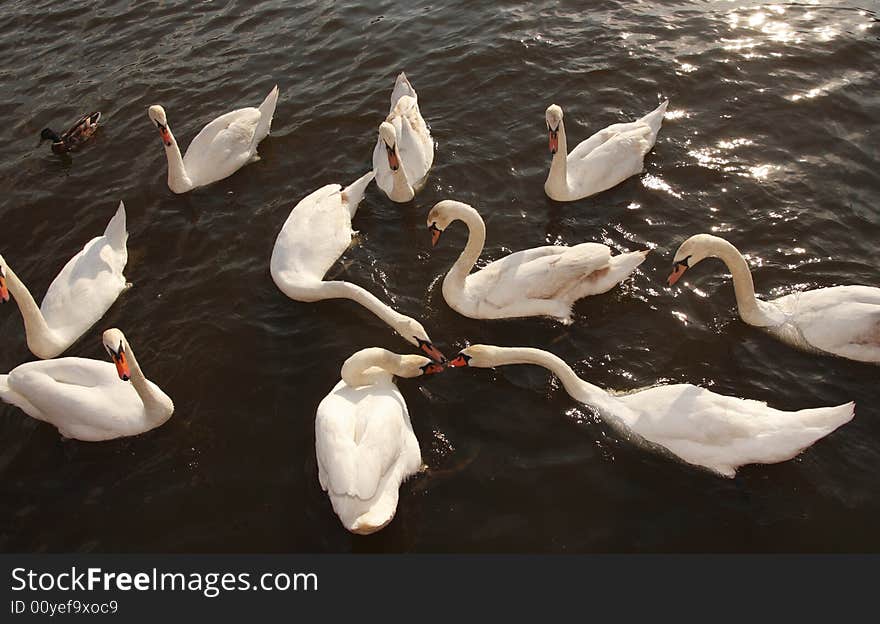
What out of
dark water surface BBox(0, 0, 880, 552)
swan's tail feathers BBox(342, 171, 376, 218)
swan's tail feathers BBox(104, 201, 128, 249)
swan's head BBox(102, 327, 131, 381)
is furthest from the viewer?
swan's tail feathers BBox(342, 171, 376, 218)

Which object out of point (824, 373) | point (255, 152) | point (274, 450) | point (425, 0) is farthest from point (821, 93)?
point (274, 450)

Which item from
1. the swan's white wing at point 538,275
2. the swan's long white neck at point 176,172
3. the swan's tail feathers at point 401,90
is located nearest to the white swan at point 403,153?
the swan's tail feathers at point 401,90

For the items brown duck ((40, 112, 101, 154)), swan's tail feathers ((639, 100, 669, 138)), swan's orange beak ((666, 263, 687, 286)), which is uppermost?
brown duck ((40, 112, 101, 154))

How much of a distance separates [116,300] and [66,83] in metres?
7.33

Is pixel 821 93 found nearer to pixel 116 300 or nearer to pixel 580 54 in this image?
pixel 580 54

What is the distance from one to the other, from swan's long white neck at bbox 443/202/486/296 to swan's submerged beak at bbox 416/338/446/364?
0.91 m

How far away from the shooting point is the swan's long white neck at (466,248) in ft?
28.7

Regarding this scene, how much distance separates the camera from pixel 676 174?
35.8 feet

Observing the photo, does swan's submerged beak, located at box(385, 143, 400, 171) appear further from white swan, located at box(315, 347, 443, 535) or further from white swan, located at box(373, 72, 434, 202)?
white swan, located at box(315, 347, 443, 535)

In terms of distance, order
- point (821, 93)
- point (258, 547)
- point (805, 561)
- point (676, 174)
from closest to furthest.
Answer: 1. point (805, 561)
2. point (258, 547)
3. point (676, 174)
4. point (821, 93)

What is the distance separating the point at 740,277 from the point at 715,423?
7.21 ft

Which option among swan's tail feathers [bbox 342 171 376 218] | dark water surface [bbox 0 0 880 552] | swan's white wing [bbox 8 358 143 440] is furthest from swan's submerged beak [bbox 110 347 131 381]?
swan's tail feathers [bbox 342 171 376 218]

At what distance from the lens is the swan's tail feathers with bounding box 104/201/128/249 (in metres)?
10.1

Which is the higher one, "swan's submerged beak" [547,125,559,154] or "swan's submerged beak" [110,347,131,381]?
"swan's submerged beak" [547,125,559,154]
